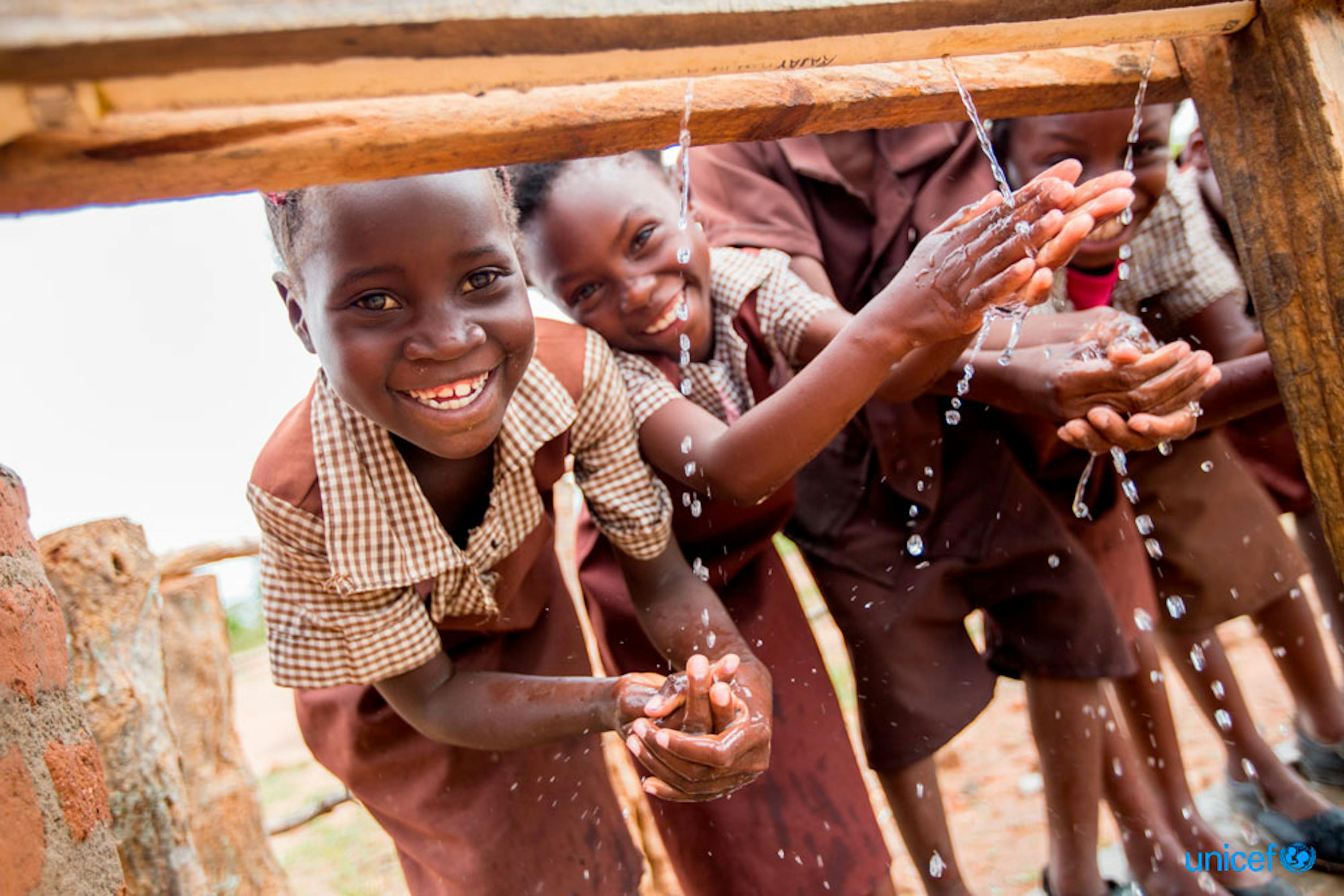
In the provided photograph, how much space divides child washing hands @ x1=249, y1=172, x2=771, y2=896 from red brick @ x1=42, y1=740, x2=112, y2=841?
43cm

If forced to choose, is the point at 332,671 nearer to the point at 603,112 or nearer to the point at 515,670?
the point at 515,670

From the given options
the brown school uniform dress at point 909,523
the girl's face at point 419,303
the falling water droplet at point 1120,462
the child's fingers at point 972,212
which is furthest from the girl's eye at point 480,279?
the falling water droplet at point 1120,462

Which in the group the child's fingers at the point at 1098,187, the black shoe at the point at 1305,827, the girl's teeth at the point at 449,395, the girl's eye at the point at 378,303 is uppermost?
the girl's eye at the point at 378,303

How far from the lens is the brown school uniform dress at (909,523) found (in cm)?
265

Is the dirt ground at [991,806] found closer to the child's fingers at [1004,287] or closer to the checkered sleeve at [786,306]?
the checkered sleeve at [786,306]

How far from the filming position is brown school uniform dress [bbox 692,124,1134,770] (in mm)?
2650

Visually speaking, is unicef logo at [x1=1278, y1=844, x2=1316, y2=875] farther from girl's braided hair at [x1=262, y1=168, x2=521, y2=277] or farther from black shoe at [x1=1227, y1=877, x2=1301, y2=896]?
girl's braided hair at [x1=262, y1=168, x2=521, y2=277]

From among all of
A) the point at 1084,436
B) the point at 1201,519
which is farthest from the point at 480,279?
the point at 1201,519

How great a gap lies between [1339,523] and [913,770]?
4.00 ft

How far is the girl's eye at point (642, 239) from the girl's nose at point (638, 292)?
0.07 m

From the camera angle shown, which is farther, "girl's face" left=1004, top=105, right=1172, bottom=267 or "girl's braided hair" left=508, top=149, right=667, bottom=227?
"girl's face" left=1004, top=105, right=1172, bottom=267

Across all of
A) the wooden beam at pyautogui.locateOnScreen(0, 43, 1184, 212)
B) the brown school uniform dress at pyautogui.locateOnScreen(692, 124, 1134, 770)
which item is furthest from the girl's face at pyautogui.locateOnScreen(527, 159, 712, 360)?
the wooden beam at pyautogui.locateOnScreen(0, 43, 1184, 212)

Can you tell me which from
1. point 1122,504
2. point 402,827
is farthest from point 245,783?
point 1122,504

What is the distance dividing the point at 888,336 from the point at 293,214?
104cm
